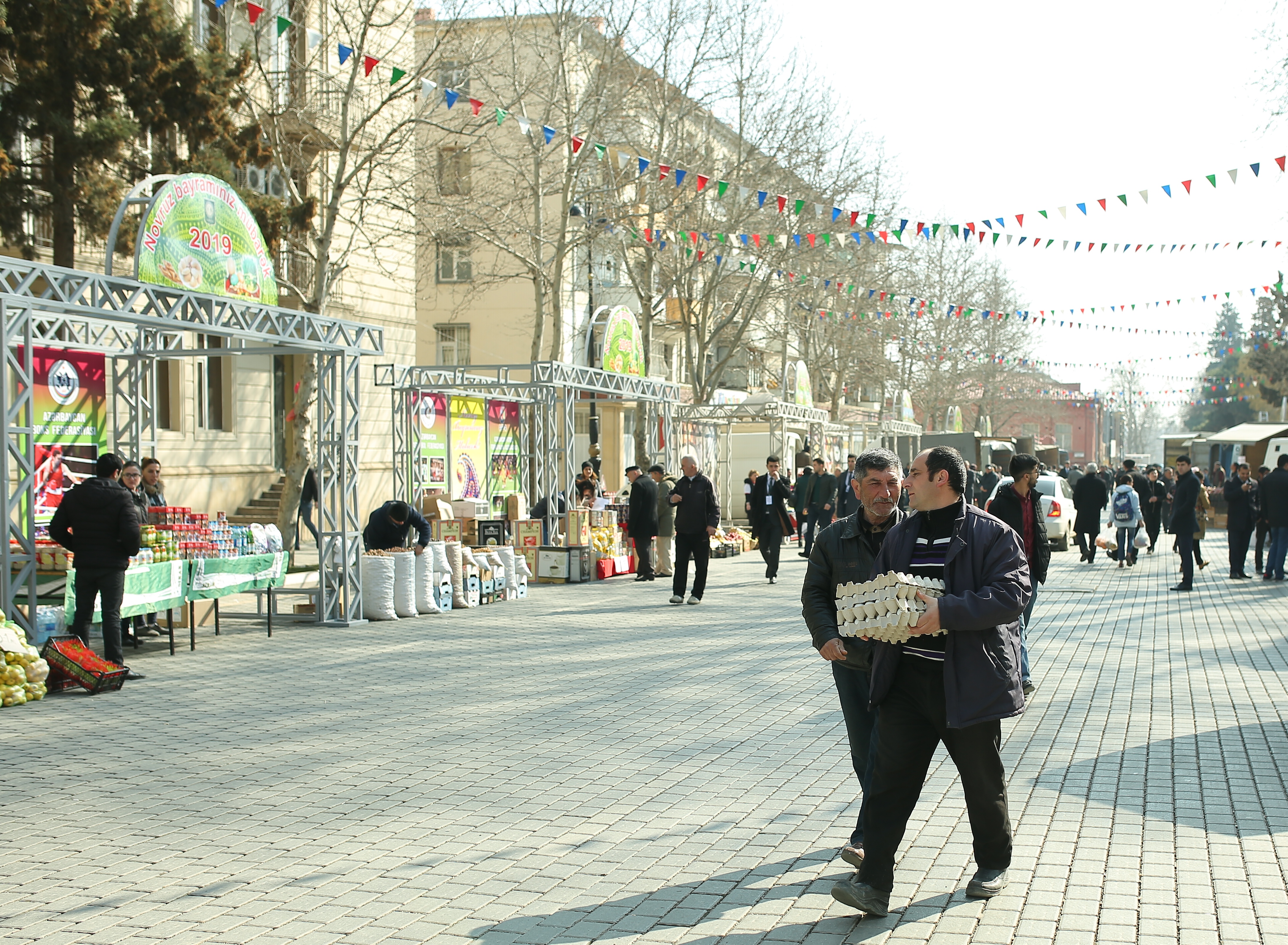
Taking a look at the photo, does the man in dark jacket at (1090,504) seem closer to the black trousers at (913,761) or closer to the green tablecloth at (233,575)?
the green tablecloth at (233,575)

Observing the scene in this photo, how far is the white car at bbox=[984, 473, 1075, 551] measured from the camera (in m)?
26.5

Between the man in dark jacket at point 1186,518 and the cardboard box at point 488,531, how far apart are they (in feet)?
33.8

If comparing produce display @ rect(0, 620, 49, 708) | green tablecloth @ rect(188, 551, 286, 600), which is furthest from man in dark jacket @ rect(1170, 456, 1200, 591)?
produce display @ rect(0, 620, 49, 708)

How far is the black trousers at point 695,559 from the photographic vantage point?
15.9 metres

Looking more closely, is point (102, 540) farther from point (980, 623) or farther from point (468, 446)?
point (468, 446)

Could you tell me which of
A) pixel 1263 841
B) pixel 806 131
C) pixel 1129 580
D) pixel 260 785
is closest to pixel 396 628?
pixel 260 785

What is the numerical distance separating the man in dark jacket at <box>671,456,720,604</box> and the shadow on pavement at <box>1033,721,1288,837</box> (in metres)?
8.64

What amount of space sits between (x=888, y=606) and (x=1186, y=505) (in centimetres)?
1535

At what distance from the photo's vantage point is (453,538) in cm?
1842

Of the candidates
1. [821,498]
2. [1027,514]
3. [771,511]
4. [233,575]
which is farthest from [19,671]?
[821,498]

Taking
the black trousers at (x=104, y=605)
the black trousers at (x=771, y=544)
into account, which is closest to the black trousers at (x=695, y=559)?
the black trousers at (x=771, y=544)

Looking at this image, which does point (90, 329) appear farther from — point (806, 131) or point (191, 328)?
point (806, 131)

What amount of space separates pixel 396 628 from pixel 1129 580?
41.5 feet

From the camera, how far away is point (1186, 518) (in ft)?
58.7
